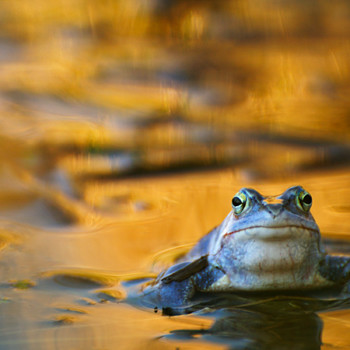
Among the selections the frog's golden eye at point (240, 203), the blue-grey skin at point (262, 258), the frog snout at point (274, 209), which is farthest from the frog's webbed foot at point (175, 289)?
the frog snout at point (274, 209)

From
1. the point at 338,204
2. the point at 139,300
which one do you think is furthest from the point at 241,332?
the point at 338,204

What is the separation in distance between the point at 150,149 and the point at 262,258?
139 inches

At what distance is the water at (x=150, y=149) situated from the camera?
3.13 meters

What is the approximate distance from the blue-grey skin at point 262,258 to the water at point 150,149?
0.18 metres

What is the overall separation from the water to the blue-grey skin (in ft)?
0.58

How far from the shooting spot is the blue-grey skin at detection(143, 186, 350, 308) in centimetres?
338

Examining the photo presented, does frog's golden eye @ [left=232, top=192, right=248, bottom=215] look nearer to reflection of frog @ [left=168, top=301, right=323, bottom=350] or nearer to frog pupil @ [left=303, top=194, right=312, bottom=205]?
frog pupil @ [left=303, top=194, right=312, bottom=205]

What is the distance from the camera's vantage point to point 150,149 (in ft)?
22.5

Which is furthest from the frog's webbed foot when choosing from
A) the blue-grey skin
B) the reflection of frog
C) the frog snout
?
the frog snout

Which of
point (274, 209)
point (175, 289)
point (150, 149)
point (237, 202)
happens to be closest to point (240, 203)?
point (237, 202)

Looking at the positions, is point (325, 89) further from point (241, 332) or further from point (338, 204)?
point (241, 332)

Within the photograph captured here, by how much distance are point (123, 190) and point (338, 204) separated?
6.22ft

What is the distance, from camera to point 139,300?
345 centimetres

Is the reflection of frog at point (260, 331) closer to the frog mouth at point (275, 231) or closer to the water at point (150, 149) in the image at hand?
the water at point (150, 149)
